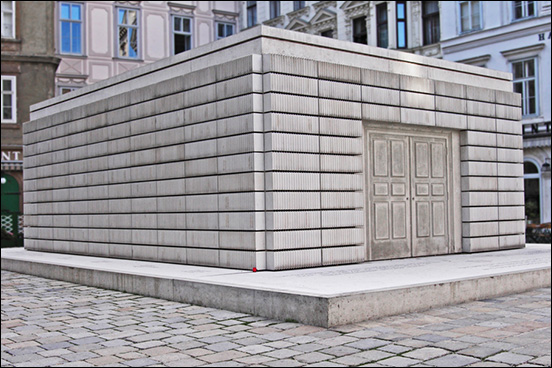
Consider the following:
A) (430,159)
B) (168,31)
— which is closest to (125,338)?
(430,159)

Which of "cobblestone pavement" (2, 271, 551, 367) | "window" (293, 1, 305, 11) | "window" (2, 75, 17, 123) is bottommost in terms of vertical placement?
"cobblestone pavement" (2, 271, 551, 367)

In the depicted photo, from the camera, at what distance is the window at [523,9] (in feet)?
84.5

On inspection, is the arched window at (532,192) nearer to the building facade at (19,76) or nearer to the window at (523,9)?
the window at (523,9)

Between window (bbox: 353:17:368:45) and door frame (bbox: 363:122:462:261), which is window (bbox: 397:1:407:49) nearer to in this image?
window (bbox: 353:17:368:45)

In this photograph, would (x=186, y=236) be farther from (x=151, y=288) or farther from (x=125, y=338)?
(x=125, y=338)

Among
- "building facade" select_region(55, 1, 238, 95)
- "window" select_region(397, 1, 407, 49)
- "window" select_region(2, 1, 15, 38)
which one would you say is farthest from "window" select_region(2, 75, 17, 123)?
"window" select_region(397, 1, 407, 49)

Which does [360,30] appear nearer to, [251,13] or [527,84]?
[251,13]

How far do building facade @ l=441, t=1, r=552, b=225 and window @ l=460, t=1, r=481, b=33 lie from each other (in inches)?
1.0

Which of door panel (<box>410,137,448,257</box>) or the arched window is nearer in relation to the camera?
door panel (<box>410,137,448,257</box>)

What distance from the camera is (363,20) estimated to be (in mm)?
32625

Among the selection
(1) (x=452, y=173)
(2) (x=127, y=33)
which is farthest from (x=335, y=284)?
(2) (x=127, y=33)

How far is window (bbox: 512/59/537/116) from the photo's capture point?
84.8 feet

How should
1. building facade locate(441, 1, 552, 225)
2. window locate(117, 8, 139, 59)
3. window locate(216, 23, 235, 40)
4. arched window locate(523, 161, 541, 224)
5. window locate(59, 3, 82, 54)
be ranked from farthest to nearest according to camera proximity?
window locate(216, 23, 235, 40) → window locate(117, 8, 139, 59) → window locate(59, 3, 82, 54) → arched window locate(523, 161, 541, 224) → building facade locate(441, 1, 552, 225)

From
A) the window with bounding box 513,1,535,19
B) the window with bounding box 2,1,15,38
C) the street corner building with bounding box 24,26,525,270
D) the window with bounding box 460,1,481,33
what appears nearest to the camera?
the street corner building with bounding box 24,26,525,270
